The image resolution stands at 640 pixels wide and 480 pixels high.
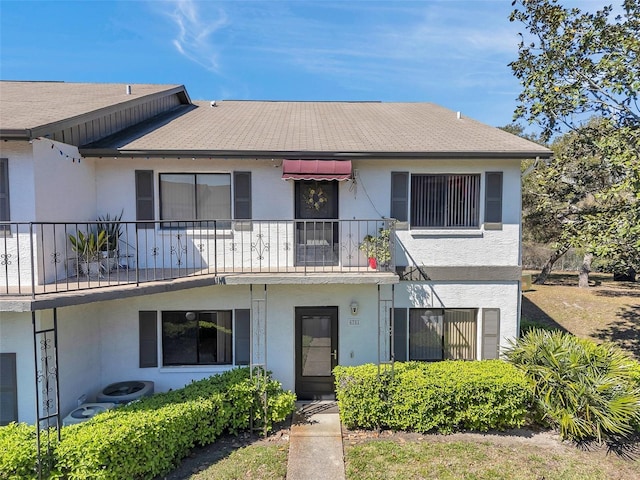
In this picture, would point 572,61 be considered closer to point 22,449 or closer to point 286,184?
point 286,184

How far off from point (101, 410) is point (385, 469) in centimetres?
674

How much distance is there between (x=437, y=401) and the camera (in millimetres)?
8367

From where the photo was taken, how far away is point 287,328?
32.8 ft

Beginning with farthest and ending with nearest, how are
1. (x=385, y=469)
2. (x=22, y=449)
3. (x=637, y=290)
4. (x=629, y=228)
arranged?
(x=637, y=290), (x=629, y=228), (x=385, y=469), (x=22, y=449)

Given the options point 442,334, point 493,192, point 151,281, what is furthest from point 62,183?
point 493,192

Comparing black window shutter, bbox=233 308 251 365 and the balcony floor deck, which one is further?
black window shutter, bbox=233 308 251 365

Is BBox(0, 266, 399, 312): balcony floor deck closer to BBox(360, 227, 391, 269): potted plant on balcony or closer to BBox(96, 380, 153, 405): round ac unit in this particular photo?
BBox(360, 227, 391, 269): potted plant on balcony

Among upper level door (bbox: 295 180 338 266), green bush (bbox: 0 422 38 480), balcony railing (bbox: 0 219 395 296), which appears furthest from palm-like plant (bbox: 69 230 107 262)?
upper level door (bbox: 295 180 338 266)

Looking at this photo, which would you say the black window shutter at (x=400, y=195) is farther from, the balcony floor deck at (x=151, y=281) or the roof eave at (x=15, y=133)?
the roof eave at (x=15, y=133)

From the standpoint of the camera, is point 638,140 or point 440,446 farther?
point 638,140

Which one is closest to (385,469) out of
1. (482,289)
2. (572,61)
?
(482,289)

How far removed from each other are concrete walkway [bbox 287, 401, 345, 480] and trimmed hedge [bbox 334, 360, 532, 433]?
65 cm

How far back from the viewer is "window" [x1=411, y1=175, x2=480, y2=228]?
10125 mm

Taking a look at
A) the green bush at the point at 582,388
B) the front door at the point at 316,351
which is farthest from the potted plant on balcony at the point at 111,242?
the green bush at the point at 582,388
